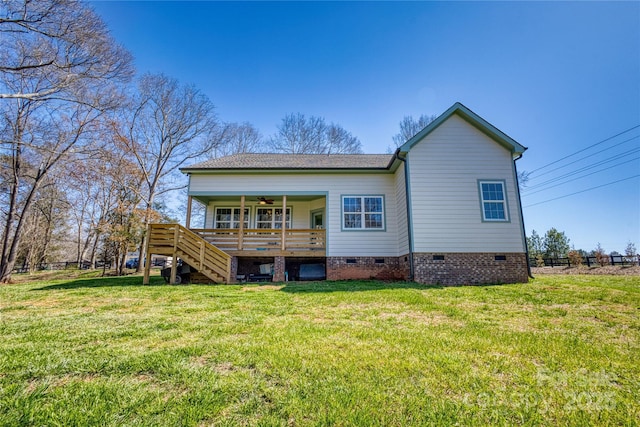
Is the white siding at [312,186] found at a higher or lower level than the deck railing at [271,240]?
higher

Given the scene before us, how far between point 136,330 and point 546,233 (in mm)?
37379

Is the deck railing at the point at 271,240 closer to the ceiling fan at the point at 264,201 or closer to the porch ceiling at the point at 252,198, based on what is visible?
the porch ceiling at the point at 252,198

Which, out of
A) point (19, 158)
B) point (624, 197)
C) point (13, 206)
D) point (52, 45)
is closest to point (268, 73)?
point (52, 45)

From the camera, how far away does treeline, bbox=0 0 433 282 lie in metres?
11.0

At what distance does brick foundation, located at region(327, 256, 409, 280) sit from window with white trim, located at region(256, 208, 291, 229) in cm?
369

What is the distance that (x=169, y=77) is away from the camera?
20781 mm

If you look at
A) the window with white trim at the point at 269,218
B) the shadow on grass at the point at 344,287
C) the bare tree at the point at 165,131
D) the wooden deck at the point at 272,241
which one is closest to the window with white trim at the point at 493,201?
the shadow on grass at the point at 344,287

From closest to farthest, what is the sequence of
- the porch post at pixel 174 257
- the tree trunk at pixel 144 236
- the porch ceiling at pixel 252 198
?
the porch post at pixel 174 257 < the porch ceiling at pixel 252 198 < the tree trunk at pixel 144 236

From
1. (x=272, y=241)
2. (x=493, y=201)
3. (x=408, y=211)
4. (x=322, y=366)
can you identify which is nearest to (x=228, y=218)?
(x=272, y=241)

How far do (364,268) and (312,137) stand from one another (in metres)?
16.0

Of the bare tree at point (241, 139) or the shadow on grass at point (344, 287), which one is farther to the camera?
the bare tree at point (241, 139)

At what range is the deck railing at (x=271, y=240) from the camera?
11820 mm

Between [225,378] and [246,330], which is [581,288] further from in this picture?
[225,378]

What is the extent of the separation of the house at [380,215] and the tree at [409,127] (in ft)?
41.3
